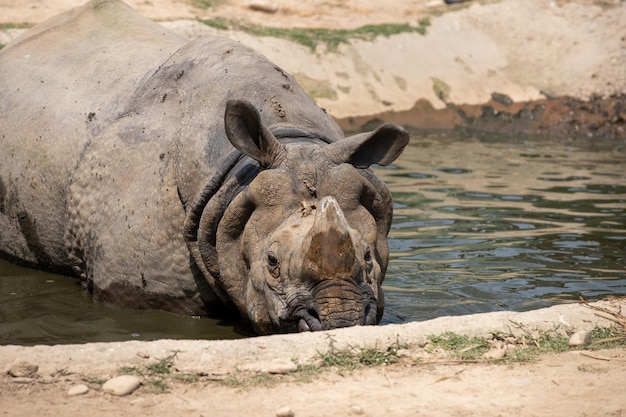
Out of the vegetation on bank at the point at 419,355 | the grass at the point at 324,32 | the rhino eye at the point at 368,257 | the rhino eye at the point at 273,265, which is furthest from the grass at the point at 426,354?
the grass at the point at 324,32

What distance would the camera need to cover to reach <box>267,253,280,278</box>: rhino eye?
657 cm

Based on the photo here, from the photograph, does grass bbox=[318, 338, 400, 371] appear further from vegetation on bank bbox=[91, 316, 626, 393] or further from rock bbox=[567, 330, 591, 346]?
rock bbox=[567, 330, 591, 346]

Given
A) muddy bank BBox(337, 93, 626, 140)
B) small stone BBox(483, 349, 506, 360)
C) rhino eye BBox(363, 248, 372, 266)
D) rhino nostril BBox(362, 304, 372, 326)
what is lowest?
muddy bank BBox(337, 93, 626, 140)

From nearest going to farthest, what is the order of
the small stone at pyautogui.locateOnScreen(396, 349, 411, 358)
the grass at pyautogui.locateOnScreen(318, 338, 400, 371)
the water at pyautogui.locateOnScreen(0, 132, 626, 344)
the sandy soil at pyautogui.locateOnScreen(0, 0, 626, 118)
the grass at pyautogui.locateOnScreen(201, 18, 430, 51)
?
the grass at pyautogui.locateOnScreen(318, 338, 400, 371) → the small stone at pyautogui.locateOnScreen(396, 349, 411, 358) → the water at pyautogui.locateOnScreen(0, 132, 626, 344) → the sandy soil at pyautogui.locateOnScreen(0, 0, 626, 118) → the grass at pyautogui.locateOnScreen(201, 18, 430, 51)

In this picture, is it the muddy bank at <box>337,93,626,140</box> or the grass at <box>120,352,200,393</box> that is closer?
the grass at <box>120,352,200,393</box>

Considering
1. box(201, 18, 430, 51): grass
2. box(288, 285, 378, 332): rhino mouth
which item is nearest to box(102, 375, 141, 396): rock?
box(288, 285, 378, 332): rhino mouth

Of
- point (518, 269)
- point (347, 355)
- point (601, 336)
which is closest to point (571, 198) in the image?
point (518, 269)

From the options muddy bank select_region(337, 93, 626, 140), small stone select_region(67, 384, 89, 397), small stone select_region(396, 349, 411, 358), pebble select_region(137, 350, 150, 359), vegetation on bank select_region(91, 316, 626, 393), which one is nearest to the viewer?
small stone select_region(67, 384, 89, 397)

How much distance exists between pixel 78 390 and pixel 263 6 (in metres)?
15.6

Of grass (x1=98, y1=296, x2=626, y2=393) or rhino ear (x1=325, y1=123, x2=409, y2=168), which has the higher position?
rhino ear (x1=325, y1=123, x2=409, y2=168)

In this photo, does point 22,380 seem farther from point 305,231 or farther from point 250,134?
point 250,134

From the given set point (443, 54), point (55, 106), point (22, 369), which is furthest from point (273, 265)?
point (443, 54)

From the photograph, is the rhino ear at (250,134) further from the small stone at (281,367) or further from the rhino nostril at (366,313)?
the small stone at (281,367)

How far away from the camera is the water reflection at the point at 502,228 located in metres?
8.72
